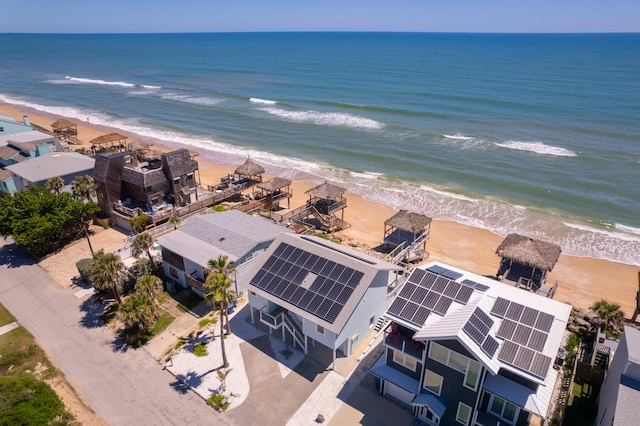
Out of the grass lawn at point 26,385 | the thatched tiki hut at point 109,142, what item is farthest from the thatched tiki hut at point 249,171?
the grass lawn at point 26,385

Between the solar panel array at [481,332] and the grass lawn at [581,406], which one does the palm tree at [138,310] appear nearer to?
the solar panel array at [481,332]

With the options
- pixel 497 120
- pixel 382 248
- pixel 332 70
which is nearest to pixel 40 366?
pixel 382 248

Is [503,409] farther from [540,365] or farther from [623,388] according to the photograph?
[623,388]

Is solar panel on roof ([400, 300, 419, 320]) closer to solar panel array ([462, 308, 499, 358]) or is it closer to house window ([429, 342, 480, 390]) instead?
house window ([429, 342, 480, 390])

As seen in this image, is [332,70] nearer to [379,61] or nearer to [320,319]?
[379,61]

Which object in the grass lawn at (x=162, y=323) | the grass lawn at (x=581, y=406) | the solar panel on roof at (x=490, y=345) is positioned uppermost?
the solar panel on roof at (x=490, y=345)

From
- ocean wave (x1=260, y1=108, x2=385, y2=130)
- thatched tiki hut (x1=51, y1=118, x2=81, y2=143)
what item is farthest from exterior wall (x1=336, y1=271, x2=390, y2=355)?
thatched tiki hut (x1=51, y1=118, x2=81, y2=143)

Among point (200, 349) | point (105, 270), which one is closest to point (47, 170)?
point (105, 270)
